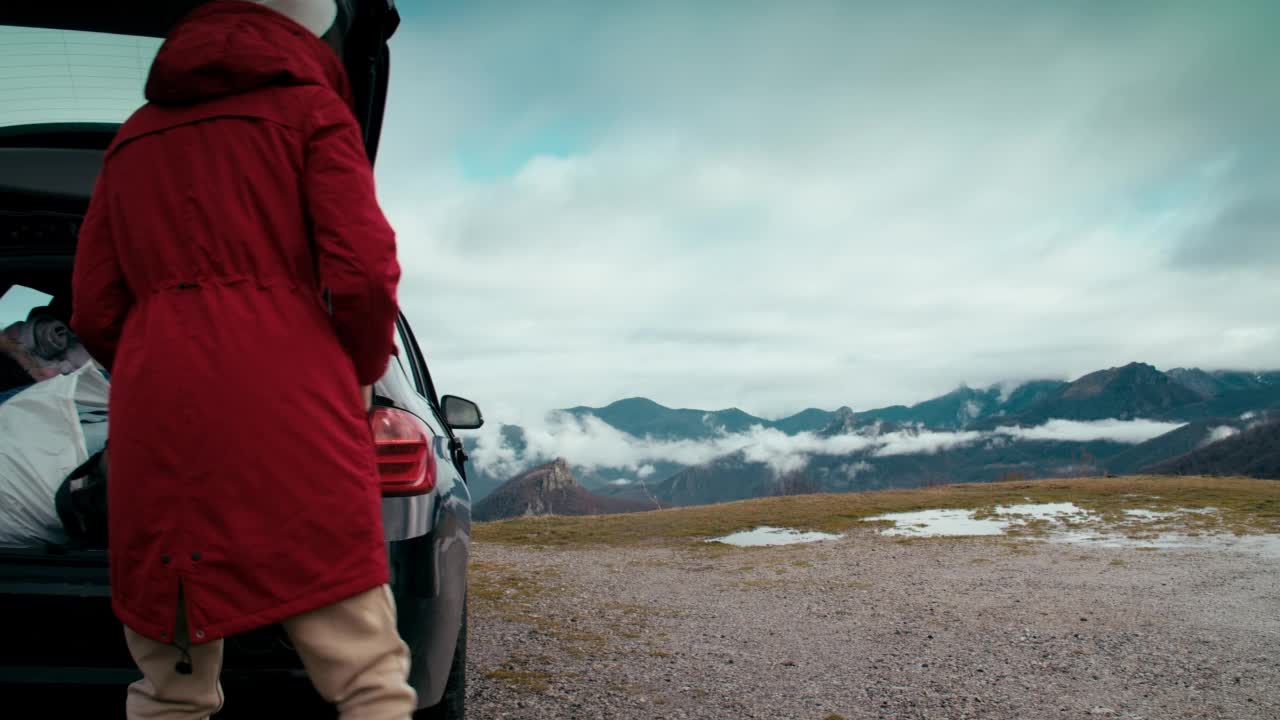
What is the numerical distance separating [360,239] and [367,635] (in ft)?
2.77

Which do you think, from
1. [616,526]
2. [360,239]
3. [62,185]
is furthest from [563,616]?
[616,526]

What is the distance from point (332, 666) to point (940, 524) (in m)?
21.4

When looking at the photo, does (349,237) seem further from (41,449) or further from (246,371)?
(41,449)

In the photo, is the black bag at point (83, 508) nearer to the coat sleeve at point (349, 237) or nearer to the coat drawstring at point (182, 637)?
the coat drawstring at point (182, 637)

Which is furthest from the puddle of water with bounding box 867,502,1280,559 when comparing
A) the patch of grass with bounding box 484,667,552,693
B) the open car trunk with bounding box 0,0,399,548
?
the open car trunk with bounding box 0,0,399,548

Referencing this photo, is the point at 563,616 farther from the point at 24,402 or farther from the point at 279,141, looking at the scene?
the point at 279,141

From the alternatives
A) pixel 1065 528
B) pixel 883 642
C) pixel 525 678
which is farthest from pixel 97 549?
pixel 1065 528

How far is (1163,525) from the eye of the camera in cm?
1828

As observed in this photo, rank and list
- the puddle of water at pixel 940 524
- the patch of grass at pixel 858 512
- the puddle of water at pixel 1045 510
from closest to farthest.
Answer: the puddle of water at pixel 940 524
the patch of grass at pixel 858 512
the puddle of water at pixel 1045 510

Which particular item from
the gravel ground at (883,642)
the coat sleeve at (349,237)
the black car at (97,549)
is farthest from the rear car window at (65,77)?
the gravel ground at (883,642)

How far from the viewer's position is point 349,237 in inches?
60.4

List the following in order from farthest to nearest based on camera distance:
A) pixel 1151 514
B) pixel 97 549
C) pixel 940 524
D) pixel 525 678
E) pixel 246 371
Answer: pixel 1151 514 → pixel 940 524 → pixel 525 678 → pixel 97 549 → pixel 246 371

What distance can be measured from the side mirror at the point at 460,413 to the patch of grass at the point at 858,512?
10577mm

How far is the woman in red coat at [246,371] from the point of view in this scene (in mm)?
1495
